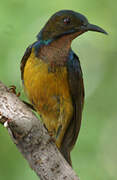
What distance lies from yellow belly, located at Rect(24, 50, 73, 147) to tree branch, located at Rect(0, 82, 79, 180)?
1.10m

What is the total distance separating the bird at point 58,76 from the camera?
15.9 feet

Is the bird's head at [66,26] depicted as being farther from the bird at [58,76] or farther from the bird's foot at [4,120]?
the bird's foot at [4,120]

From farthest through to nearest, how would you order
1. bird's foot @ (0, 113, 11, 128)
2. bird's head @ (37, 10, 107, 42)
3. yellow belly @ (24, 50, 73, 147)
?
bird's head @ (37, 10, 107, 42) < yellow belly @ (24, 50, 73, 147) < bird's foot @ (0, 113, 11, 128)

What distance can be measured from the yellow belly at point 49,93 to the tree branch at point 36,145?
3.60ft

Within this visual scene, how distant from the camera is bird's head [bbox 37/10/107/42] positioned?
16.4 feet

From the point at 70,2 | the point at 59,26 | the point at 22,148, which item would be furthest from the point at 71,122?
the point at 70,2

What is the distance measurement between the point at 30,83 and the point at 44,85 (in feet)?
Answer: 0.67

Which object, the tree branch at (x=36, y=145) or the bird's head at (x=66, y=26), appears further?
the bird's head at (x=66, y=26)

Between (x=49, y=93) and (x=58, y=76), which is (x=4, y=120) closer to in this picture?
(x=49, y=93)

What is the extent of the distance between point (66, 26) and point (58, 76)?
2.34 ft

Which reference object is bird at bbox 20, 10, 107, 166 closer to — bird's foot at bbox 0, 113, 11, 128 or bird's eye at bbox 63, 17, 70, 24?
bird's eye at bbox 63, 17, 70, 24

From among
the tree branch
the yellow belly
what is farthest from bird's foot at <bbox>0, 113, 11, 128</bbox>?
the yellow belly

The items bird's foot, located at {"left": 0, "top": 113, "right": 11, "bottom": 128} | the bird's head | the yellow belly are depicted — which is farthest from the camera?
the bird's head

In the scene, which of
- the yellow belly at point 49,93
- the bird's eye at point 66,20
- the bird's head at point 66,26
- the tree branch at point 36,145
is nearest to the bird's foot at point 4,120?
the tree branch at point 36,145
